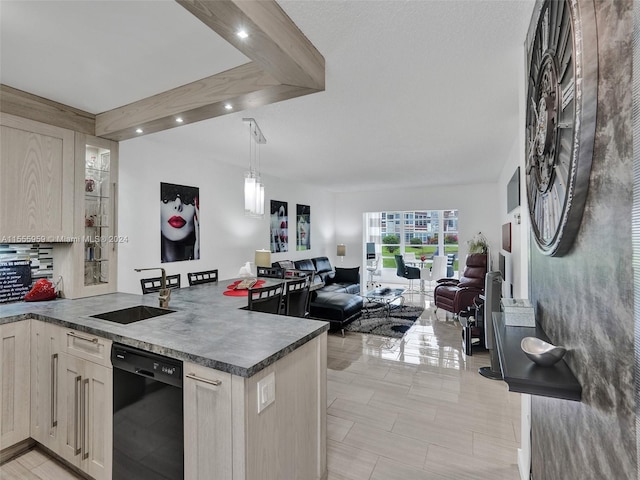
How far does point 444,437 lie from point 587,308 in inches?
80.3

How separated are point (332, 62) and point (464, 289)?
4.16 meters

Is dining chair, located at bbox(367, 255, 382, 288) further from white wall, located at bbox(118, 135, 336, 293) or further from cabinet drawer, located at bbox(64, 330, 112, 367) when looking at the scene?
cabinet drawer, located at bbox(64, 330, 112, 367)

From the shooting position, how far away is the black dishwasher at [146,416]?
1479 mm

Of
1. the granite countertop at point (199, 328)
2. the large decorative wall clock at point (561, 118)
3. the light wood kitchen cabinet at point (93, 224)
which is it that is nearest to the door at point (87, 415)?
the granite countertop at point (199, 328)

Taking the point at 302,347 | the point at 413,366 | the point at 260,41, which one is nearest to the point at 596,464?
the point at 302,347

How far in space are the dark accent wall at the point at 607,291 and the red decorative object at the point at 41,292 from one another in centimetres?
350

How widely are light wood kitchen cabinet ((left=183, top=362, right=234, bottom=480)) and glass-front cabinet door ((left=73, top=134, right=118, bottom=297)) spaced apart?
204 centimetres

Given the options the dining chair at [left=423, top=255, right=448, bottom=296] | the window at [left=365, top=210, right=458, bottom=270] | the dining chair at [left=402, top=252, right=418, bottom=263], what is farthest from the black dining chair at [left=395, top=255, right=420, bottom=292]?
the window at [left=365, top=210, right=458, bottom=270]

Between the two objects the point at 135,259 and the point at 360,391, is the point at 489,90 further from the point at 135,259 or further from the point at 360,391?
the point at 135,259

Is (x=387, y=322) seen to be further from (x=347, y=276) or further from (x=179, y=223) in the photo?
(x=179, y=223)

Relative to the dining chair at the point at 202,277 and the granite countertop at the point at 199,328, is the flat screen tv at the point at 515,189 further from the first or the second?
the dining chair at the point at 202,277

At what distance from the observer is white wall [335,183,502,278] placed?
282 inches

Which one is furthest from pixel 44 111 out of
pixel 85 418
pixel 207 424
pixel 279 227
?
pixel 279 227

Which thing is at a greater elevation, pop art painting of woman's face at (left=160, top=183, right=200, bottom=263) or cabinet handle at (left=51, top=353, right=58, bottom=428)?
pop art painting of woman's face at (left=160, top=183, right=200, bottom=263)
